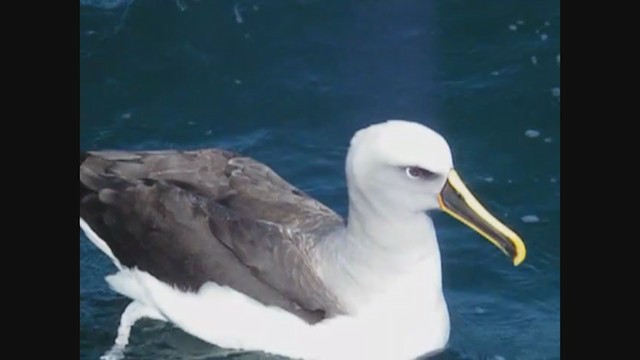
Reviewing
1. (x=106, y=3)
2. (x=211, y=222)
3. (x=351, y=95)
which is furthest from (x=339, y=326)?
(x=106, y=3)

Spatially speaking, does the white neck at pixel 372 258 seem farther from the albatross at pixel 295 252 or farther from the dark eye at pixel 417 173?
the dark eye at pixel 417 173

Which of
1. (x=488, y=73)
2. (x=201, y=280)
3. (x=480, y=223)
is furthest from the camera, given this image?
(x=488, y=73)

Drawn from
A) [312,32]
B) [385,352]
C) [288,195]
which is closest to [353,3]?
[312,32]

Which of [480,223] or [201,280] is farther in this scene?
[201,280]

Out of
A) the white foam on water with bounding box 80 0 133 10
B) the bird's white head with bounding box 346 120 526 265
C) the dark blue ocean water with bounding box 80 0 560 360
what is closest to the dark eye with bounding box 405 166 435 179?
the bird's white head with bounding box 346 120 526 265

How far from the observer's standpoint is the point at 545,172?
9898 millimetres

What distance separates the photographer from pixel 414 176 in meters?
7.44

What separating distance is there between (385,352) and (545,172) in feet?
8.39

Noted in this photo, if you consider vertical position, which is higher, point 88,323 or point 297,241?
point 297,241

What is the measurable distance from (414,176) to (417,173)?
1.1 inches

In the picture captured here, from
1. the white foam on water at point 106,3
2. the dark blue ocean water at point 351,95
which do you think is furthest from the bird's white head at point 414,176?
the white foam on water at point 106,3

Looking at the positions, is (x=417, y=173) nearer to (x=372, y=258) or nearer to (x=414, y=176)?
(x=414, y=176)

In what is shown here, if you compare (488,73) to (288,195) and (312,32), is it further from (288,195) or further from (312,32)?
(288,195)

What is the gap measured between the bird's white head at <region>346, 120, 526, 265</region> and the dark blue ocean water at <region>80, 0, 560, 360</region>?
142 cm
